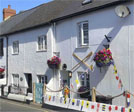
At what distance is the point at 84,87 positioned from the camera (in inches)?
465

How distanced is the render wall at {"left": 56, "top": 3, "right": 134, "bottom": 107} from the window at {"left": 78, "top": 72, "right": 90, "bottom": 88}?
27 centimetres

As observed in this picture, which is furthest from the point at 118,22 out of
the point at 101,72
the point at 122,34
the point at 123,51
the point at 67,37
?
the point at 67,37

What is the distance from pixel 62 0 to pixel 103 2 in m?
7.57

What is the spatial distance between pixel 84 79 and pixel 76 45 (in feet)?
6.85

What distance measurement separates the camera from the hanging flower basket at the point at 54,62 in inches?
529

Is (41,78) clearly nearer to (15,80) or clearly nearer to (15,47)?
(15,80)

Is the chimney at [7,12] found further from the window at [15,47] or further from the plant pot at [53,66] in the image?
the plant pot at [53,66]

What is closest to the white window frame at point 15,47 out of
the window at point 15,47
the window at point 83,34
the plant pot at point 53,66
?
the window at point 15,47

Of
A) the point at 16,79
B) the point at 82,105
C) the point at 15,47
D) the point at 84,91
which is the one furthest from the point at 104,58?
the point at 15,47

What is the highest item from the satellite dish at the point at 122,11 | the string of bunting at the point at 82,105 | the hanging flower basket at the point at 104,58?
the satellite dish at the point at 122,11

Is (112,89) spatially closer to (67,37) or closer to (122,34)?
(122,34)

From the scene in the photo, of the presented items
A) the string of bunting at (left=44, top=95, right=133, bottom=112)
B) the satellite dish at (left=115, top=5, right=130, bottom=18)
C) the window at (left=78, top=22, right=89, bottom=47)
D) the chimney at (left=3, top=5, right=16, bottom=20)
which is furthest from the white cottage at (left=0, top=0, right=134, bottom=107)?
the chimney at (left=3, top=5, right=16, bottom=20)

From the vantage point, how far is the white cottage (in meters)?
9.91

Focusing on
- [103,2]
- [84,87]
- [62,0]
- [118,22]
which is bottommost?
[84,87]
